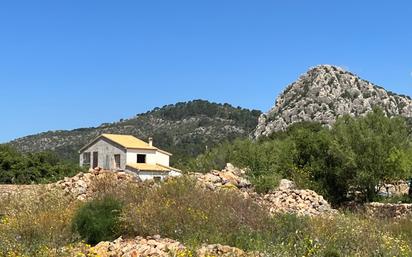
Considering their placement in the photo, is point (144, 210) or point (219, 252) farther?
point (144, 210)

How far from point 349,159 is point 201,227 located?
1614cm

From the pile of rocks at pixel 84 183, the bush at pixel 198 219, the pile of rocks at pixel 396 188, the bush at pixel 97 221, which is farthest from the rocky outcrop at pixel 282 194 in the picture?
the pile of rocks at pixel 396 188

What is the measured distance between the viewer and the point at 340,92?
247ft

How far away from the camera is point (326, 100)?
239 ft

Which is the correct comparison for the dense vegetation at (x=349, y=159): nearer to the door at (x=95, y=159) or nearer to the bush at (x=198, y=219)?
the bush at (x=198, y=219)

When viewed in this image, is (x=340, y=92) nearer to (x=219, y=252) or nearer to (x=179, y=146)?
(x=179, y=146)

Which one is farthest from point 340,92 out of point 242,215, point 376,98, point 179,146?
point 242,215

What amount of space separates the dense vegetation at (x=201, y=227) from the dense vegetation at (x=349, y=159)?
39.1 ft

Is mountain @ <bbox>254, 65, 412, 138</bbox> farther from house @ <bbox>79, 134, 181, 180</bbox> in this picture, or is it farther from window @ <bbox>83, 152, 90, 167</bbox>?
window @ <bbox>83, 152, 90, 167</bbox>

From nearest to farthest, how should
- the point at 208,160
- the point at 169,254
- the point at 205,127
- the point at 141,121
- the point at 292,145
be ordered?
the point at 169,254 → the point at 292,145 → the point at 208,160 → the point at 205,127 → the point at 141,121

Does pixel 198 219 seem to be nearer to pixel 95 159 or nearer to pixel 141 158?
pixel 141 158

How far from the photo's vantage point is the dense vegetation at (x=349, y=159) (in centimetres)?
2414

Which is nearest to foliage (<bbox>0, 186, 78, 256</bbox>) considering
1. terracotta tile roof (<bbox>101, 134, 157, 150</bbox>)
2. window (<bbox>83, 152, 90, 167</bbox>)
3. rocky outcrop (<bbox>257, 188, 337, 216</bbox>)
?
rocky outcrop (<bbox>257, 188, 337, 216</bbox>)

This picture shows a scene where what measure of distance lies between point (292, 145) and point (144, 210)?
64.8 feet
